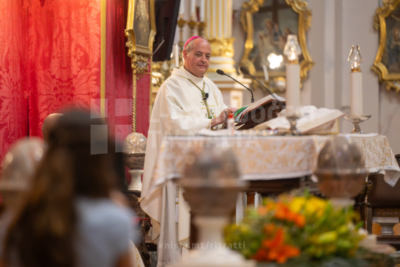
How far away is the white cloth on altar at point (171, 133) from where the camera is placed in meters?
3.49

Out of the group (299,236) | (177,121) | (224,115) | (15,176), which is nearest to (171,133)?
(177,121)

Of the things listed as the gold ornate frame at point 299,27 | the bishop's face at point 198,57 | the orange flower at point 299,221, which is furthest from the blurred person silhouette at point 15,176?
the gold ornate frame at point 299,27

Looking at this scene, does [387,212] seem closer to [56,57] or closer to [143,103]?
[143,103]

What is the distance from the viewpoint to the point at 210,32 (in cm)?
758

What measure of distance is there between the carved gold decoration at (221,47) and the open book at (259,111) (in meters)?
4.48

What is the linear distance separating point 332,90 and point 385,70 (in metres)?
0.95

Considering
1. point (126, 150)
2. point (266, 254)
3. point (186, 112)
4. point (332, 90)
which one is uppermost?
point (332, 90)

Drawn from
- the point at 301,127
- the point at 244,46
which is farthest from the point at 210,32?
the point at 301,127

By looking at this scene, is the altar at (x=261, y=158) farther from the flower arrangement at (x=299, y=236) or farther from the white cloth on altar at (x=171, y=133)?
the white cloth on altar at (x=171, y=133)

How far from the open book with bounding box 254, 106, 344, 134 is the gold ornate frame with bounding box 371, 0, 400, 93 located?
641 cm

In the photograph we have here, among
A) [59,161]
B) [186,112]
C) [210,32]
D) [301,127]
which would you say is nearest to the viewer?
[59,161]

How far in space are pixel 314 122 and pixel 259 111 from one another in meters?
0.37

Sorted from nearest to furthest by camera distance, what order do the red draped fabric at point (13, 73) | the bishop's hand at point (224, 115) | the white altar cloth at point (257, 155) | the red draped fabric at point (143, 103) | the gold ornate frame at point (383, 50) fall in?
the white altar cloth at point (257, 155)
the bishop's hand at point (224, 115)
the red draped fabric at point (13, 73)
the red draped fabric at point (143, 103)
the gold ornate frame at point (383, 50)

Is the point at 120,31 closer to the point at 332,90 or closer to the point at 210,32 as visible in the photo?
the point at 210,32
